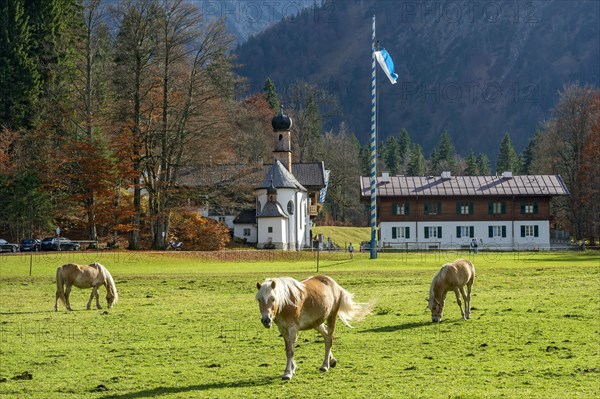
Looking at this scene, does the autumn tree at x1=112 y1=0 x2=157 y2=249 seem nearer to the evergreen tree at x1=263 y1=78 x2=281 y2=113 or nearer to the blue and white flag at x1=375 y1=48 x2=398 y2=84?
the blue and white flag at x1=375 y1=48 x2=398 y2=84

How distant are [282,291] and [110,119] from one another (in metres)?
55.7

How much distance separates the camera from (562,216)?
94.2 meters

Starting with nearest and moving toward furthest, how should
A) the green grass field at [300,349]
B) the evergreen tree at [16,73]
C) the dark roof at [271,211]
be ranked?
the green grass field at [300,349], the evergreen tree at [16,73], the dark roof at [271,211]

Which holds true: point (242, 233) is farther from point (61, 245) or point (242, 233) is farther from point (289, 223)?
point (61, 245)

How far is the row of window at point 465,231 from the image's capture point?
280ft

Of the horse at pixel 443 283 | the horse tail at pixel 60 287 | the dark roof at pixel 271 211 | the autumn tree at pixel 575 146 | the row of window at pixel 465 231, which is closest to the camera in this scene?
the horse at pixel 443 283

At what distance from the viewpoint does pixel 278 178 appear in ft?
274

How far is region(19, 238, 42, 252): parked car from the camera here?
2336 inches

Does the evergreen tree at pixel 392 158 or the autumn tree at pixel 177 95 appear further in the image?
the evergreen tree at pixel 392 158

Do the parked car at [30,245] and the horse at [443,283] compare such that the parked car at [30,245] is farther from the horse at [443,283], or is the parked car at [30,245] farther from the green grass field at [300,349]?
the horse at [443,283]

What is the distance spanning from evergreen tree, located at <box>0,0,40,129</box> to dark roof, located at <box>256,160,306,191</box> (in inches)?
963

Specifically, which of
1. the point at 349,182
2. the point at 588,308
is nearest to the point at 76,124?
the point at 588,308

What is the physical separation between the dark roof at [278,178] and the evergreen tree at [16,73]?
24471 millimetres

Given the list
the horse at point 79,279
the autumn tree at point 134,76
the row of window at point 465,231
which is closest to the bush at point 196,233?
the autumn tree at point 134,76
